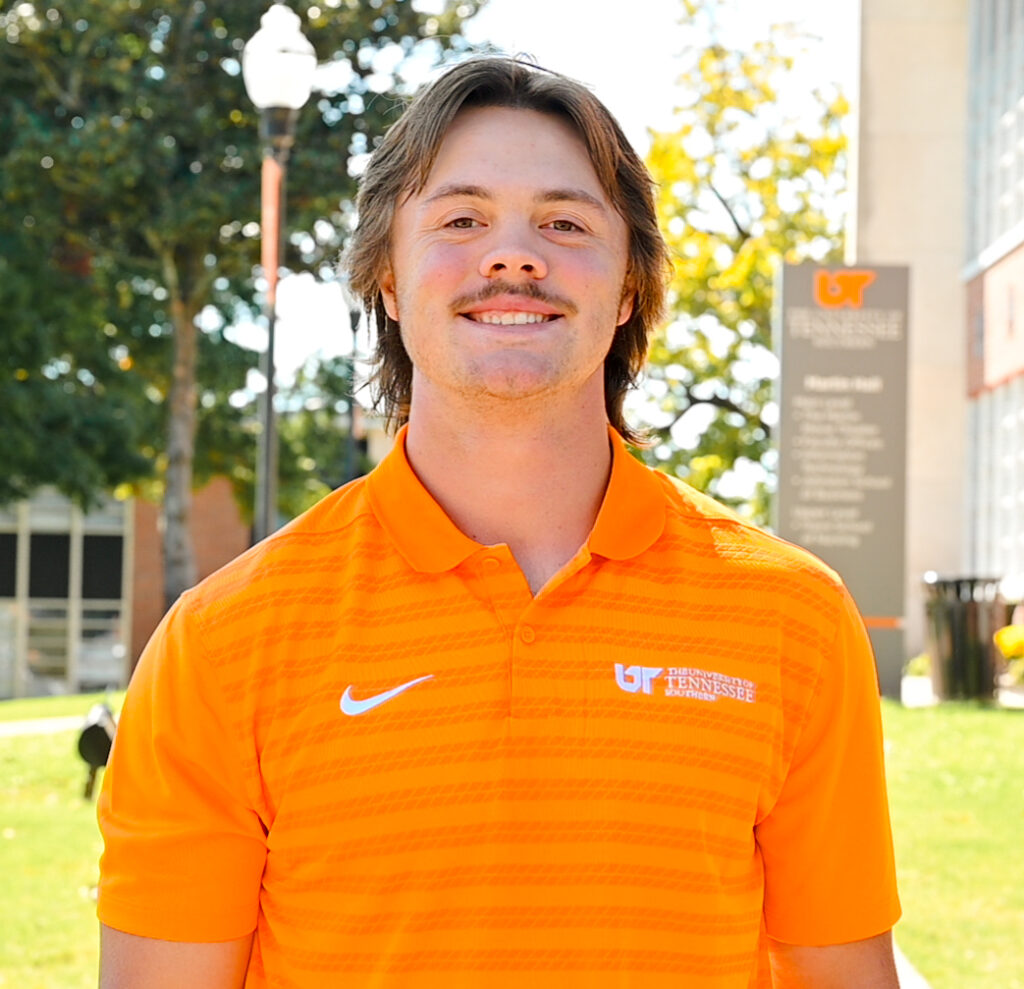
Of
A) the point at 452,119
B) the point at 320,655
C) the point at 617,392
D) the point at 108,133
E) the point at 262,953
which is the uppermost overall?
the point at 108,133

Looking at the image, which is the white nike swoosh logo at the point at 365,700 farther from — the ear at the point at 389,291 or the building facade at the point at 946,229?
Answer: the building facade at the point at 946,229

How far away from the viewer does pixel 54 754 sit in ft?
39.5

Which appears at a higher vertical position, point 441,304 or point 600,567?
point 441,304

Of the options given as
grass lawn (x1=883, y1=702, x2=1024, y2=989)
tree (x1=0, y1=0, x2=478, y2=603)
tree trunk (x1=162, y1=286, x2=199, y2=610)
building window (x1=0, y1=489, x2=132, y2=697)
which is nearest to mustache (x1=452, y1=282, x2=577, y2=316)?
grass lawn (x1=883, y1=702, x2=1024, y2=989)

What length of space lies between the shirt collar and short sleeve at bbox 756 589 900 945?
34cm

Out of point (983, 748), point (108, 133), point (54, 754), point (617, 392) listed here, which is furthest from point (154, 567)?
point (617, 392)

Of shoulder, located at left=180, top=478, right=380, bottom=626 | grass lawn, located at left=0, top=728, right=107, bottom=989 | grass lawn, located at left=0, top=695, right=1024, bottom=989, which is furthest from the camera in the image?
grass lawn, located at left=0, top=728, right=107, bottom=989

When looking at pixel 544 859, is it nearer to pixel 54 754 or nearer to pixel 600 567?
pixel 600 567

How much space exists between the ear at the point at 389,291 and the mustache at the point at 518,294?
34 centimetres

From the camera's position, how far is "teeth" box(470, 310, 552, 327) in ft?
8.03

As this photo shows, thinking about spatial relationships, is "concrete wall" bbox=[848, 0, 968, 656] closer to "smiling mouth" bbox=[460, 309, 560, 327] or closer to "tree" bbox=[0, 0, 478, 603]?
"tree" bbox=[0, 0, 478, 603]

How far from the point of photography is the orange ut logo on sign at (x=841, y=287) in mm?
15562

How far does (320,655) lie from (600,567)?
43 cm

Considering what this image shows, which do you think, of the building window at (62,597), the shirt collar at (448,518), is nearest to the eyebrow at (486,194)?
the shirt collar at (448,518)
